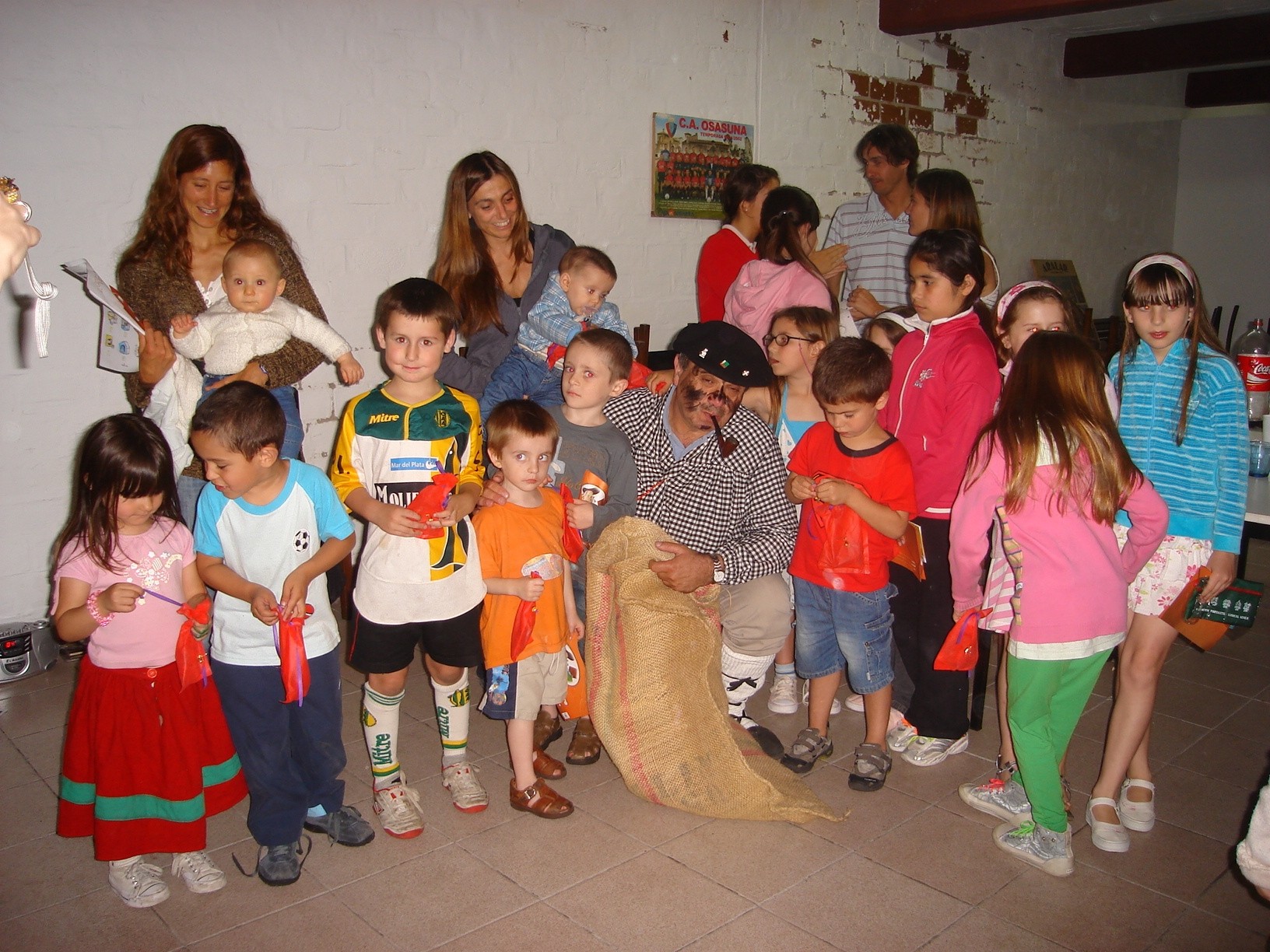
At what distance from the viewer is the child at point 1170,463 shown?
2.42 m

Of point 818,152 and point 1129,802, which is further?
point 818,152

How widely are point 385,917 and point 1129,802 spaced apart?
1.99m

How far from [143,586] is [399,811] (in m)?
0.89

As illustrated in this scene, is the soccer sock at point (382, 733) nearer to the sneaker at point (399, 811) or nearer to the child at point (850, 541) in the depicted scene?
the sneaker at point (399, 811)

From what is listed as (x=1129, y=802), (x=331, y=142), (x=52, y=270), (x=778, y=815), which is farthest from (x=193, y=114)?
(x=1129, y=802)

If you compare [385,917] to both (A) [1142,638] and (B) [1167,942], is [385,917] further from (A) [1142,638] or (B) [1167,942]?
(A) [1142,638]

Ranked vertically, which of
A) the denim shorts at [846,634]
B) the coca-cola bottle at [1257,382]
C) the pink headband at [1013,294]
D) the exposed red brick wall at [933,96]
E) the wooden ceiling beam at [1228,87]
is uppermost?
the wooden ceiling beam at [1228,87]

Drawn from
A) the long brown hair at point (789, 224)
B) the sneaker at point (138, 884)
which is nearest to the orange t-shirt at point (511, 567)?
the sneaker at point (138, 884)

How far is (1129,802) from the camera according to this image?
259 cm

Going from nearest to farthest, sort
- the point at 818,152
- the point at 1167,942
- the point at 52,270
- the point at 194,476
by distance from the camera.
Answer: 1. the point at 1167,942
2. the point at 194,476
3. the point at 52,270
4. the point at 818,152

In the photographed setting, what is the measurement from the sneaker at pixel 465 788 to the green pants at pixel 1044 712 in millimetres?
1438

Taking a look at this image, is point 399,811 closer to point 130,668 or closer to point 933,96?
point 130,668

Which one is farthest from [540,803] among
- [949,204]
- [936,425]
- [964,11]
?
[964,11]

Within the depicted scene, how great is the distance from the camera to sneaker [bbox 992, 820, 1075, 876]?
7.66ft
